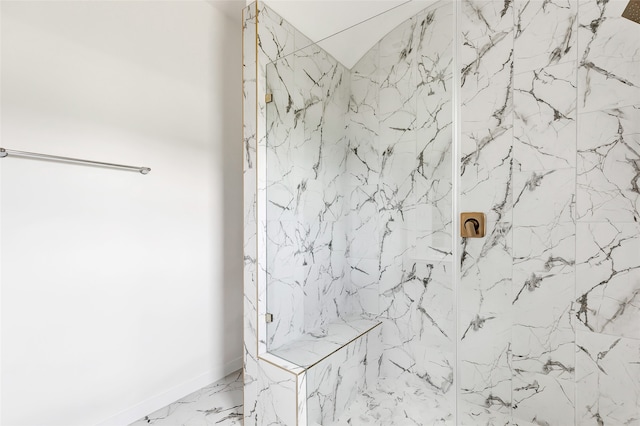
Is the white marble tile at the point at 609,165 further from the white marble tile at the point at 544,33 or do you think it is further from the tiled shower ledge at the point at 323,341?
the tiled shower ledge at the point at 323,341

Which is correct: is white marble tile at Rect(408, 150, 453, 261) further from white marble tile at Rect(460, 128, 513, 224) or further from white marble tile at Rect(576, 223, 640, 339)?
white marble tile at Rect(576, 223, 640, 339)

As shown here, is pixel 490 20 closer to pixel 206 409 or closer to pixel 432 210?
pixel 432 210

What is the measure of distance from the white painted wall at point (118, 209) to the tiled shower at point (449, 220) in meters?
0.49

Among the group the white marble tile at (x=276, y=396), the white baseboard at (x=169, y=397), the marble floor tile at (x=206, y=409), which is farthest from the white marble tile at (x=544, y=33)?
the white baseboard at (x=169, y=397)

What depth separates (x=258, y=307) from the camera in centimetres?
165

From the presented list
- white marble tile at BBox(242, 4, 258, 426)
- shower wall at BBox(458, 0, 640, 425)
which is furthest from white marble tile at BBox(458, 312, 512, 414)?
white marble tile at BBox(242, 4, 258, 426)

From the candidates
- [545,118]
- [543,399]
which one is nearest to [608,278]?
[543,399]

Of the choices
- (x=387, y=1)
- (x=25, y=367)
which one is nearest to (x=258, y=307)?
(x=25, y=367)

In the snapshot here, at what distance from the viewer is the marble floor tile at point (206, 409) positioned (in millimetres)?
1661

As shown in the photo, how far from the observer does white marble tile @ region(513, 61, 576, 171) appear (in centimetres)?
143

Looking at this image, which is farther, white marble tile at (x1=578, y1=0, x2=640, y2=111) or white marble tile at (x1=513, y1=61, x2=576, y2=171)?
white marble tile at (x1=513, y1=61, x2=576, y2=171)

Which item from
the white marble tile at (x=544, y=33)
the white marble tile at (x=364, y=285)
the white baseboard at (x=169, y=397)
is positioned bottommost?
the white baseboard at (x=169, y=397)

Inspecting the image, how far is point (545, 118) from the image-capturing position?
1472 millimetres

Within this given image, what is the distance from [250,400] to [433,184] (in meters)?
1.41
